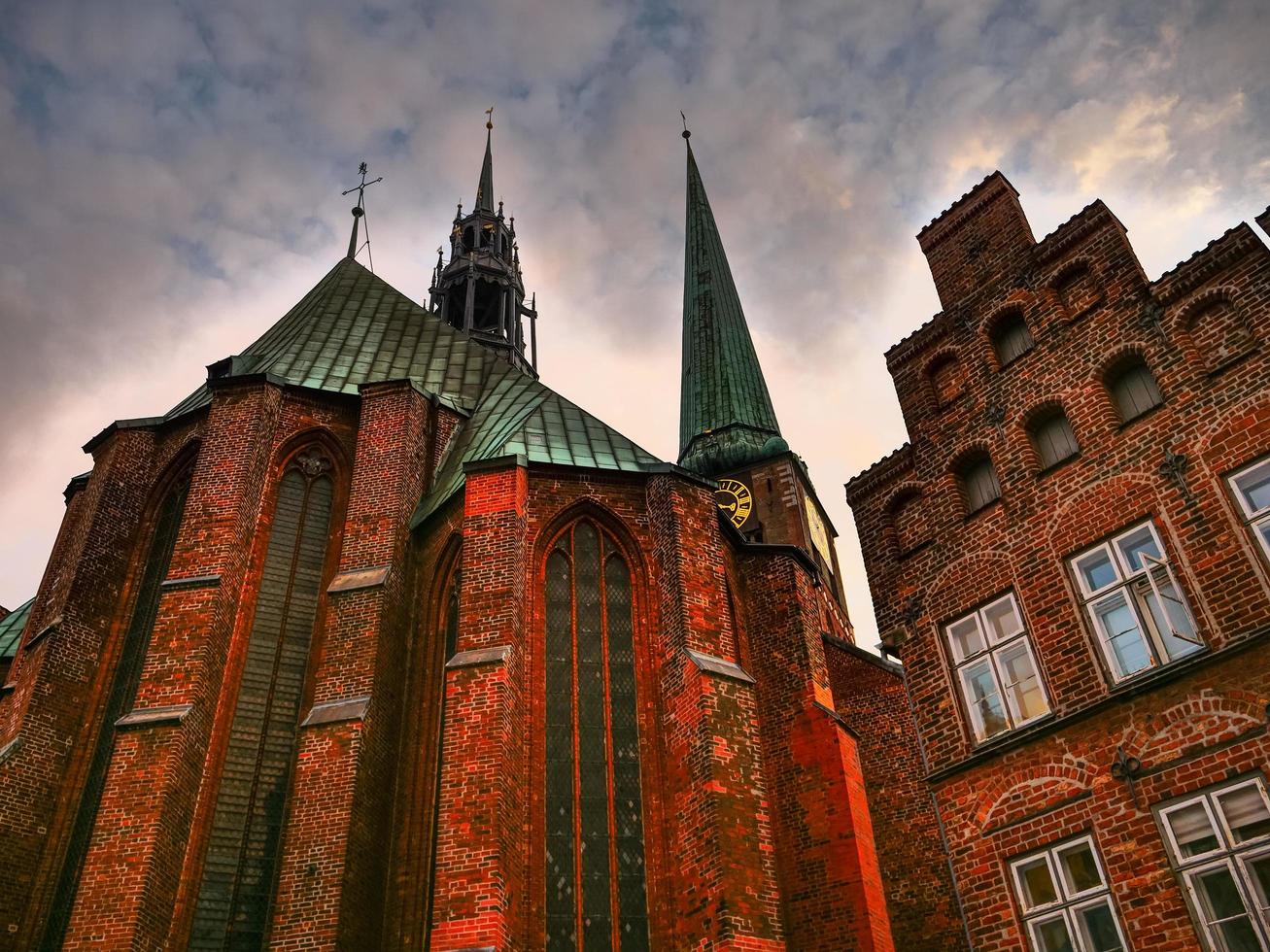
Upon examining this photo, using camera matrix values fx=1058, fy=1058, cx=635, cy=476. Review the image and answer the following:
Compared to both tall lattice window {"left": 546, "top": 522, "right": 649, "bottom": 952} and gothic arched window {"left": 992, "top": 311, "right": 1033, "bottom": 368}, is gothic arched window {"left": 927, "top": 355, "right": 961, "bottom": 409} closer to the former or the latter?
gothic arched window {"left": 992, "top": 311, "right": 1033, "bottom": 368}

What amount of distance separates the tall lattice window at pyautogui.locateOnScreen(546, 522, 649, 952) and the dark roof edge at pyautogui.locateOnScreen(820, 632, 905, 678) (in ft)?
15.4

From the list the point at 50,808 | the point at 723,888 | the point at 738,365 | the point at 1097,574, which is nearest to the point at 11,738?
A: the point at 50,808

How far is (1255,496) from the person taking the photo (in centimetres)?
780

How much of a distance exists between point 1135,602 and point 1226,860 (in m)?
2.00

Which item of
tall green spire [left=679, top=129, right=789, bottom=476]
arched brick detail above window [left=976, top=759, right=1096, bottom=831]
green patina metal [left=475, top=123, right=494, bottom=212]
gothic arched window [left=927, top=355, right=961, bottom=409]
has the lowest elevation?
arched brick detail above window [left=976, top=759, right=1096, bottom=831]

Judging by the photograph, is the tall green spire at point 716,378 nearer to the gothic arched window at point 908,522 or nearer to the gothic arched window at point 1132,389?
the gothic arched window at point 908,522

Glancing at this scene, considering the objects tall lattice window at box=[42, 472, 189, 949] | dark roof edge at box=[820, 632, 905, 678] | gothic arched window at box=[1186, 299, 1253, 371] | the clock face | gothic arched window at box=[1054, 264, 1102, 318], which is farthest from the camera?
the clock face

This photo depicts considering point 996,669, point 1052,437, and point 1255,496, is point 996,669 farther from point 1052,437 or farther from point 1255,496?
point 1255,496

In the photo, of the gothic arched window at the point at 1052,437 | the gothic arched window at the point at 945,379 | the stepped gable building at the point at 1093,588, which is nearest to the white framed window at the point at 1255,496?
the stepped gable building at the point at 1093,588

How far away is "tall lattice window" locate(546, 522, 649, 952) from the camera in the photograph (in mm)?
11312

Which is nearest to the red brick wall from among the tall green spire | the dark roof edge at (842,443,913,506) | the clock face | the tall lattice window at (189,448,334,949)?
the dark roof edge at (842,443,913,506)

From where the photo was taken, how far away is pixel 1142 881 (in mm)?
7379

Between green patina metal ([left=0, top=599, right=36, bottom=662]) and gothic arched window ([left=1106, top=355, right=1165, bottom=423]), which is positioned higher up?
green patina metal ([left=0, top=599, right=36, bottom=662])

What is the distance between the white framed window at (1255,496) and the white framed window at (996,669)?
201 centimetres
